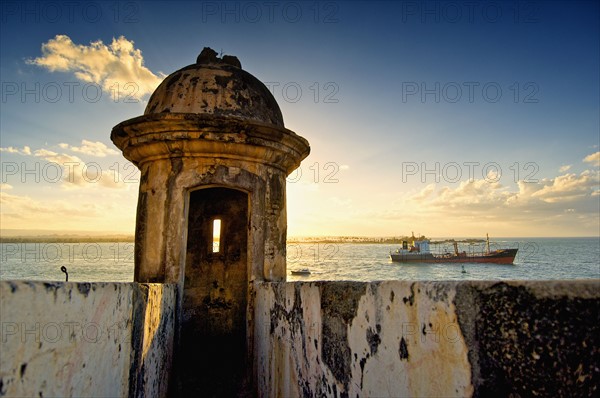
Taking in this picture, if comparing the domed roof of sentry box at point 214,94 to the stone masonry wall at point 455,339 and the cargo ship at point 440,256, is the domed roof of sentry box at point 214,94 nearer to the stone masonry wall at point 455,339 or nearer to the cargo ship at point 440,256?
the stone masonry wall at point 455,339

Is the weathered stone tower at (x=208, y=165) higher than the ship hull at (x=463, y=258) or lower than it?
higher

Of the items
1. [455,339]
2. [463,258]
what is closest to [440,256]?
[463,258]

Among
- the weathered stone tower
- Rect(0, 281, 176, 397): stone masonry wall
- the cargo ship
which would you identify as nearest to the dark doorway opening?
the weathered stone tower

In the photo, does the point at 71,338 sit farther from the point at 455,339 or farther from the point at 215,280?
the point at 215,280

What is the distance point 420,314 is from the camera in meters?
1.31

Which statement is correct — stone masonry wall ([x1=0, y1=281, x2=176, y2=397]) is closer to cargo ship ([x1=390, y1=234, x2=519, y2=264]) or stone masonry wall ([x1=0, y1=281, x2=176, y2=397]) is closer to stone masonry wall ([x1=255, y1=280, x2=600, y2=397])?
stone masonry wall ([x1=255, y1=280, x2=600, y2=397])

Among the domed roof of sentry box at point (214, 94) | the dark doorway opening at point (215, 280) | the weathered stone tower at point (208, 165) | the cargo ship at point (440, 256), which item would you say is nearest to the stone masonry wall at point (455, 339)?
the weathered stone tower at point (208, 165)

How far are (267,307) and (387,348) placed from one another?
2.18 meters

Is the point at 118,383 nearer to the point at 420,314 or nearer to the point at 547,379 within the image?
the point at 420,314

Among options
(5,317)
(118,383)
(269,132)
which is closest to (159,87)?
(269,132)

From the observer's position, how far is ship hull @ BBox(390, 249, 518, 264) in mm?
55666

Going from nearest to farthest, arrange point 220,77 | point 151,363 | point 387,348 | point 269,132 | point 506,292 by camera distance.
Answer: point 506,292 → point 387,348 → point 151,363 → point 269,132 → point 220,77

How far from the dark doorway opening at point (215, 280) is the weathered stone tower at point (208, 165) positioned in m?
0.45

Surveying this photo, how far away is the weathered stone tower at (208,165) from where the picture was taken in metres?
4.08
